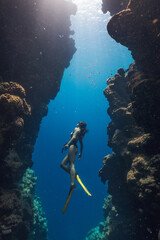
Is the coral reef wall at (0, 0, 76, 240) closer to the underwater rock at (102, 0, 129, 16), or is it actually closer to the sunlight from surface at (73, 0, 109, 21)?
the underwater rock at (102, 0, 129, 16)

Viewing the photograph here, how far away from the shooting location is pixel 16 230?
22.8 feet

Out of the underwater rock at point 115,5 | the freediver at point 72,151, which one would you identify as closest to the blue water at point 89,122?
the underwater rock at point 115,5

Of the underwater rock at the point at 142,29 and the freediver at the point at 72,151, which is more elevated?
the underwater rock at the point at 142,29

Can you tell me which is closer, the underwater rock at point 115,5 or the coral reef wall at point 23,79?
the coral reef wall at point 23,79

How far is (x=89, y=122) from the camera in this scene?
108750mm

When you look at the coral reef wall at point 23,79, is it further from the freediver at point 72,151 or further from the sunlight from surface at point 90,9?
the sunlight from surface at point 90,9

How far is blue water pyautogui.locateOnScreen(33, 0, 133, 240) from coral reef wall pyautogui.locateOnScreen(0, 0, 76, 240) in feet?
24.1

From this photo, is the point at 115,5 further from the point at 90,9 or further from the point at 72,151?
the point at 90,9

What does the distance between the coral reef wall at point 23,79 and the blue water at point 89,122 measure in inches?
290

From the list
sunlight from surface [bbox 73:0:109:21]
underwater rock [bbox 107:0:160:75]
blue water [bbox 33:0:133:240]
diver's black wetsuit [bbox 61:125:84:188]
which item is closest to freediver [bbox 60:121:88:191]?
diver's black wetsuit [bbox 61:125:84:188]

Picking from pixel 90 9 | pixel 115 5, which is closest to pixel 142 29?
pixel 115 5

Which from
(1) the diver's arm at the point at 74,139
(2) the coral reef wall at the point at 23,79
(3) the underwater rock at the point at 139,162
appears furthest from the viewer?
(1) the diver's arm at the point at 74,139

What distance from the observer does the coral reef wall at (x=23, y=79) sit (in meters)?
6.71

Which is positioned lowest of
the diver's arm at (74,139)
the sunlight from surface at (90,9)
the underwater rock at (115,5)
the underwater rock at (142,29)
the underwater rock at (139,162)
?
the underwater rock at (139,162)
